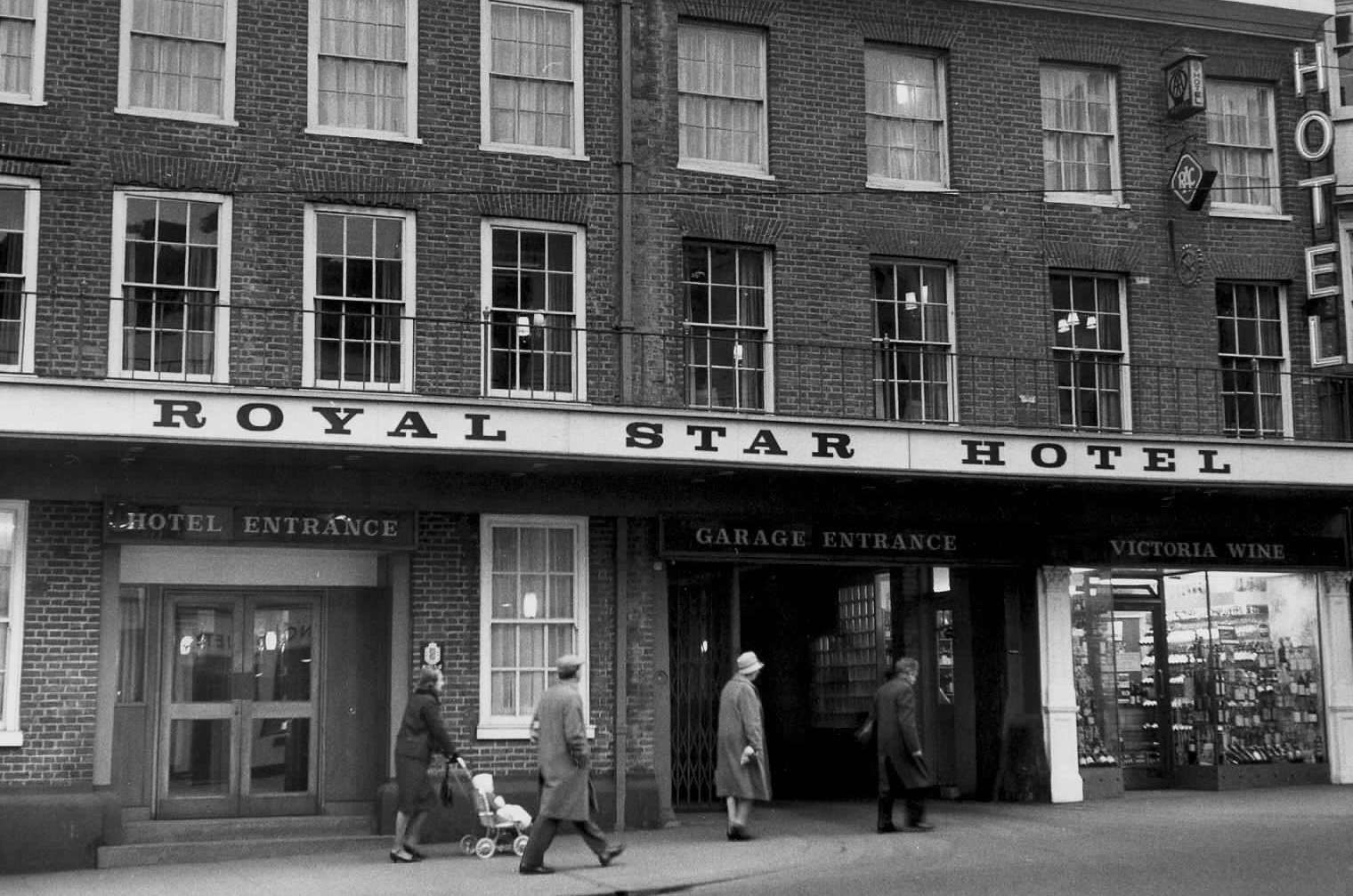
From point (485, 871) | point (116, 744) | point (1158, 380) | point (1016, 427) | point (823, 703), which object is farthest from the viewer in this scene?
point (823, 703)

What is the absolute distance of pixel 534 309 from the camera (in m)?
17.5

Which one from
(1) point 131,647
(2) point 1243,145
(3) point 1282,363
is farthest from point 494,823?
(2) point 1243,145

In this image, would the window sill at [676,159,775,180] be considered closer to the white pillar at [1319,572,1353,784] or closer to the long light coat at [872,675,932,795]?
the long light coat at [872,675,932,795]

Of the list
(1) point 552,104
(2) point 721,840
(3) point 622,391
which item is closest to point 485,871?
(2) point 721,840

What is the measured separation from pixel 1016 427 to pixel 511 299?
5.45m

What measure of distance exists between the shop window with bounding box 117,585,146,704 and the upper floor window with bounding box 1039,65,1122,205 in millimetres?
11141

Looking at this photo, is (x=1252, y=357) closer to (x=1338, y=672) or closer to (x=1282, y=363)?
(x=1282, y=363)

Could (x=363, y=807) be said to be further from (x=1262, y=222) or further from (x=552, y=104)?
(x=1262, y=222)

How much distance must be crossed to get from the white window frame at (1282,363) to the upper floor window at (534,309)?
778cm

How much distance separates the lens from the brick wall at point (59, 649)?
49.8 feet

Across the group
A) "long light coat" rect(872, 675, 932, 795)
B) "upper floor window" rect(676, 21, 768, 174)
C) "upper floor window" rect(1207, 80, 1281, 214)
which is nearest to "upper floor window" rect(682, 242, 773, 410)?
"upper floor window" rect(676, 21, 768, 174)

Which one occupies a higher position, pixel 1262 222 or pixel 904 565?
pixel 1262 222

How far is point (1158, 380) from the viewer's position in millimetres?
Answer: 19594

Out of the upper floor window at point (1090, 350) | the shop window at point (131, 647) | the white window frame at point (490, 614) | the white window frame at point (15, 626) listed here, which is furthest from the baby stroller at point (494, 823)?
the upper floor window at point (1090, 350)
